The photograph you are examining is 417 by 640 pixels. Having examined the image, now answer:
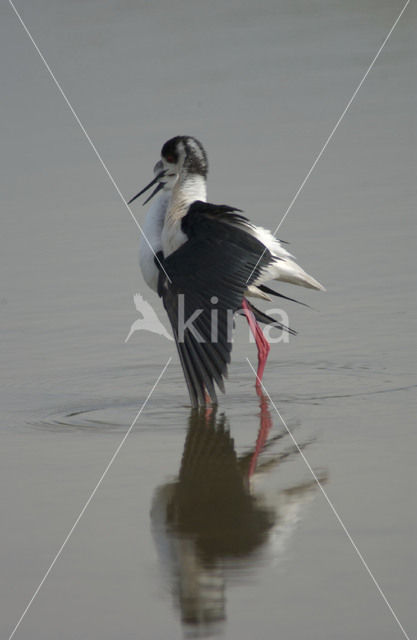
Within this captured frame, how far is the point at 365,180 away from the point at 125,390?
4.25 metres

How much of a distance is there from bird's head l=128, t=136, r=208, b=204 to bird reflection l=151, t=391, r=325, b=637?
2260mm

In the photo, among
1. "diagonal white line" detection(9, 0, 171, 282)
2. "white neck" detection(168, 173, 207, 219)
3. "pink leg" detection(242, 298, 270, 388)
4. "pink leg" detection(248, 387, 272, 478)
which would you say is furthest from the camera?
"diagonal white line" detection(9, 0, 171, 282)

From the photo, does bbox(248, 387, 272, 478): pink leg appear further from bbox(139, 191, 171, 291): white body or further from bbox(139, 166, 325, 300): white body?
bbox(139, 191, 171, 291): white body

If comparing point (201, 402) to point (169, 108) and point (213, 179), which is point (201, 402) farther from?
point (169, 108)

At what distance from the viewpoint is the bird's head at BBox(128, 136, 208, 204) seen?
854 cm

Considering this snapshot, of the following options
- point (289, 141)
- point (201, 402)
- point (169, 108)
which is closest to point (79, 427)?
point (201, 402)

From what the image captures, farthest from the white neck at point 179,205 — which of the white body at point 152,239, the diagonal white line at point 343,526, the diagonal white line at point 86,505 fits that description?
the diagonal white line at point 343,526

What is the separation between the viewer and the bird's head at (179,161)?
8.54m

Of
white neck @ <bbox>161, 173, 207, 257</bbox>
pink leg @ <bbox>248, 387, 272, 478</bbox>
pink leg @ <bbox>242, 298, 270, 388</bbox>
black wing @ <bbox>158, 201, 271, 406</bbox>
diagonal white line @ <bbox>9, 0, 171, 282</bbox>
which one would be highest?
black wing @ <bbox>158, 201, 271, 406</bbox>

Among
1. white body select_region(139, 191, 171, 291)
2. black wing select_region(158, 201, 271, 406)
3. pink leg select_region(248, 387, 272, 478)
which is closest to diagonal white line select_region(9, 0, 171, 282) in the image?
white body select_region(139, 191, 171, 291)

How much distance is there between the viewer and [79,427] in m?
6.79

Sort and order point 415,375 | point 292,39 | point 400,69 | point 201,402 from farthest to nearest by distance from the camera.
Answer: point 292,39 → point 400,69 → point 415,375 → point 201,402

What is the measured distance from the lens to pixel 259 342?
7.73 metres

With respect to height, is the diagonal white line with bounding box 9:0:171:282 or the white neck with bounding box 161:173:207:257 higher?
the white neck with bounding box 161:173:207:257
